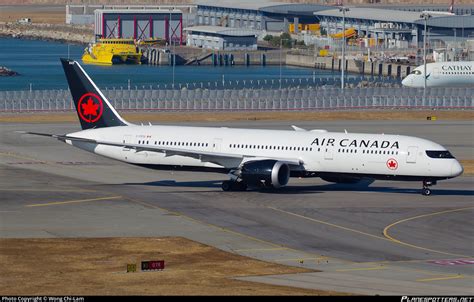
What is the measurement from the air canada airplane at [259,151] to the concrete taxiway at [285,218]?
163 cm

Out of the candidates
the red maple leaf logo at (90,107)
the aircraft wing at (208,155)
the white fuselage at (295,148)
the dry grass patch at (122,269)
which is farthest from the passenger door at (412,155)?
the red maple leaf logo at (90,107)

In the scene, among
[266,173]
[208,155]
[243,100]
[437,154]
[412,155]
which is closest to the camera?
[437,154]

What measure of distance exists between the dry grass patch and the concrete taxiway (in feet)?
5.63

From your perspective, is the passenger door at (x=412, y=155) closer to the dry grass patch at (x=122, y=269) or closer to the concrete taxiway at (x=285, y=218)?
the concrete taxiway at (x=285, y=218)

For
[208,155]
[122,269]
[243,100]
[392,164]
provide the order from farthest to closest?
[243,100]
[208,155]
[392,164]
[122,269]

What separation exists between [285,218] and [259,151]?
11968 millimetres

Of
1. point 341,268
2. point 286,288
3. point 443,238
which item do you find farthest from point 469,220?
point 286,288

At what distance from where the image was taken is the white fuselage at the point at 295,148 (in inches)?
3273

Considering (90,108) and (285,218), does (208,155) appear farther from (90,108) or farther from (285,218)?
(285,218)

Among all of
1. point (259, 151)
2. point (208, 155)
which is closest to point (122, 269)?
point (208, 155)

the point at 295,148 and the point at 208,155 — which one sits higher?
the point at 295,148

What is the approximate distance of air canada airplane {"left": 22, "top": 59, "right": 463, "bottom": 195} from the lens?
83.4m

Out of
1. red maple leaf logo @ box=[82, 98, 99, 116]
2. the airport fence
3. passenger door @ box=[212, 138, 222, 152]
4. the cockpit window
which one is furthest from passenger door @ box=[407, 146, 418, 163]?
the airport fence

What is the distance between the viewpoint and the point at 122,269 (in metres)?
59.6
